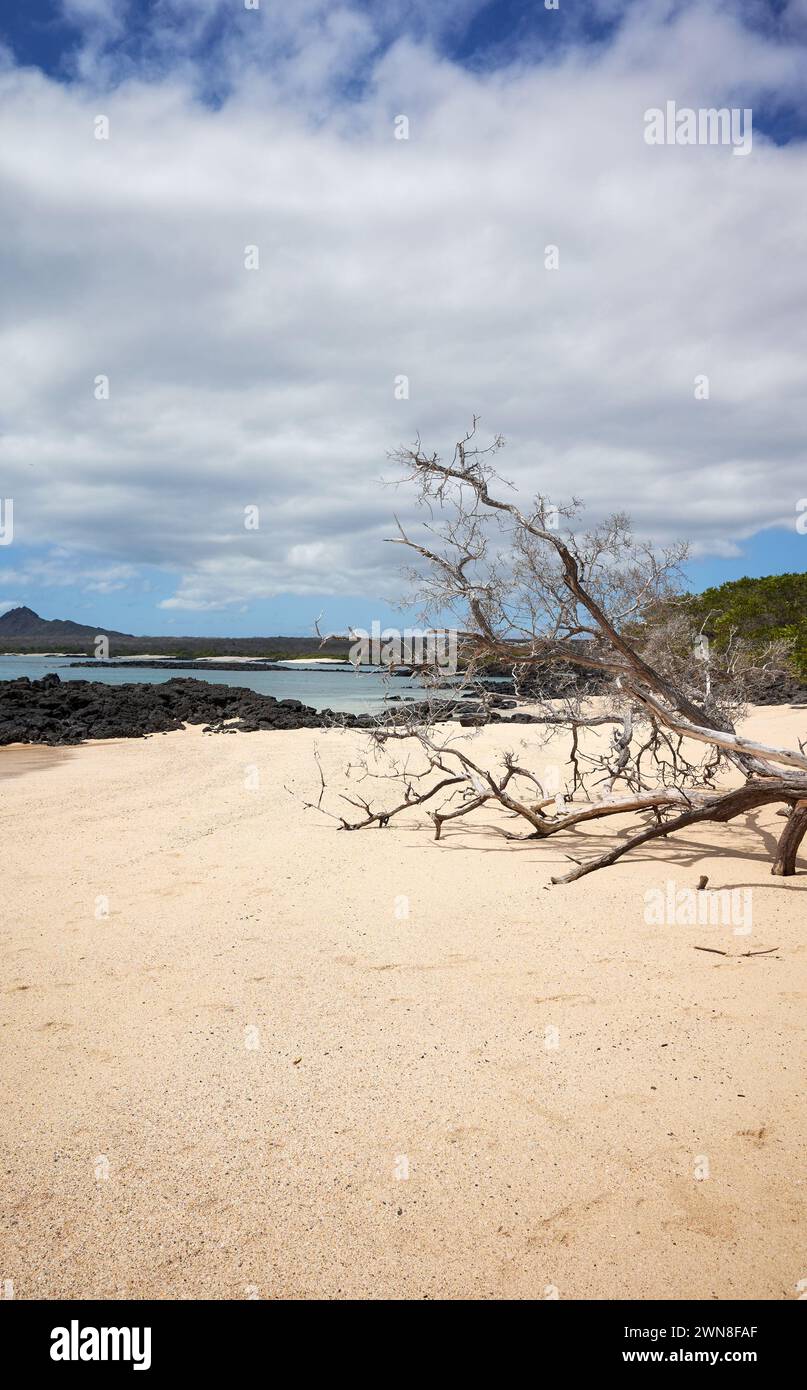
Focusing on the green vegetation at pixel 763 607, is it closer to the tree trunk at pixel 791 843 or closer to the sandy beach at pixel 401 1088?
the tree trunk at pixel 791 843

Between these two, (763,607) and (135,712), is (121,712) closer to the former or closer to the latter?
(135,712)

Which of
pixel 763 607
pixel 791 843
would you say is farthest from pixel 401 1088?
pixel 763 607

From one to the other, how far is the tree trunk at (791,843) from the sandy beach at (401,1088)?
0.25 metres

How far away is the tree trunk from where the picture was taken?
239 inches

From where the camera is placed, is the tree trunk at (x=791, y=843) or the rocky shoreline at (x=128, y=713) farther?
the rocky shoreline at (x=128, y=713)

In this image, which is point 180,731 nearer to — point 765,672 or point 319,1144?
point 765,672

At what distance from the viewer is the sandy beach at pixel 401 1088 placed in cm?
238

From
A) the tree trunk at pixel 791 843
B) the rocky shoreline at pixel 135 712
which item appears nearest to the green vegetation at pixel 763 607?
the rocky shoreline at pixel 135 712

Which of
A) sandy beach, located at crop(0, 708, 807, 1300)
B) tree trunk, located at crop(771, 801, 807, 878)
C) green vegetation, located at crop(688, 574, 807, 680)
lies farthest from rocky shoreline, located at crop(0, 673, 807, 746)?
sandy beach, located at crop(0, 708, 807, 1300)

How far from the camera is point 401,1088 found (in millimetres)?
3271

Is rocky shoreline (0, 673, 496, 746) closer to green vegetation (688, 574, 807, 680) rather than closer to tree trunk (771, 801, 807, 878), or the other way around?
tree trunk (771, 801, 807, 878)
